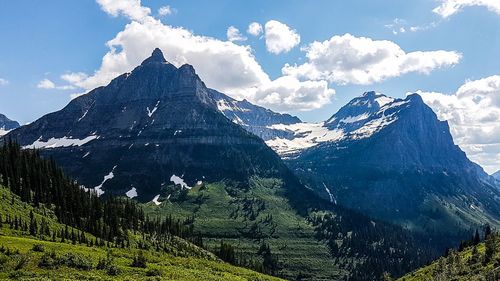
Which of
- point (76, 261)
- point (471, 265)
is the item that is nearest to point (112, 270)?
point (76, 261)

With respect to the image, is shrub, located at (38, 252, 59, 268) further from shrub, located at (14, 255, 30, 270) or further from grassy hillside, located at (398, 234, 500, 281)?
grassy hillside, located at (398, 234, 500, 281)

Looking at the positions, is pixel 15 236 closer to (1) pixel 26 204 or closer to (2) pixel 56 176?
(1) pixel 26 204

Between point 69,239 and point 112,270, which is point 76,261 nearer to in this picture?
point 112,270

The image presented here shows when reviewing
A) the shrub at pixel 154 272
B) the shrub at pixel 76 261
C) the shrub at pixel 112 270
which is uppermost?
the shrub at pixel 76 261

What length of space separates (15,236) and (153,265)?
108ft

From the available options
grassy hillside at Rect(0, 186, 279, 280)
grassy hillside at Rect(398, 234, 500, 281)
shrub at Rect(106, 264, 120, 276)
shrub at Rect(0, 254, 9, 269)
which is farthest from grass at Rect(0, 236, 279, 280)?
grassy hillside at Rect(398, 234, 500, 281)

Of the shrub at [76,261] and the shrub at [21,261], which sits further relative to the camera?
the shrub at [76,261]

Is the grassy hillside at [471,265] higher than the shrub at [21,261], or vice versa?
the shrub at [21,261]

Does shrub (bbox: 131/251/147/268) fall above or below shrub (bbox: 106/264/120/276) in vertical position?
below

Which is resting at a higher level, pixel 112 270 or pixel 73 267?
pixel 73 267

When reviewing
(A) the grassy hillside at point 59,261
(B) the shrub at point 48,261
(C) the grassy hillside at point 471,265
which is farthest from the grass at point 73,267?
(C) the grassy hillside at point 471,265

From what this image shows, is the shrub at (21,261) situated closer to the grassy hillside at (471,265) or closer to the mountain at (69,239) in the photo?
the mountain at (69,239)

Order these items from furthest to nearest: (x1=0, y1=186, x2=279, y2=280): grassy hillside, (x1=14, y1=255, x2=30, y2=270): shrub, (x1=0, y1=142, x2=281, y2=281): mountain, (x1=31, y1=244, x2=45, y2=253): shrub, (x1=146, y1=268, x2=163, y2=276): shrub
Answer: (x1=146, y1=268, x2=163, y2=276): shrub → (x1=31, y1=244, x2=45, y2=253): shrub → (x1=0, y1=142, x2=281, y2=281): mountain → (x1=0, y1=186, x2=279, y2=280): grassy hillside → (x1=14, y1=255, x2=30, y2=270): shrub

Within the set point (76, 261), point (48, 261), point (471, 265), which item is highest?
point (48, 261)
